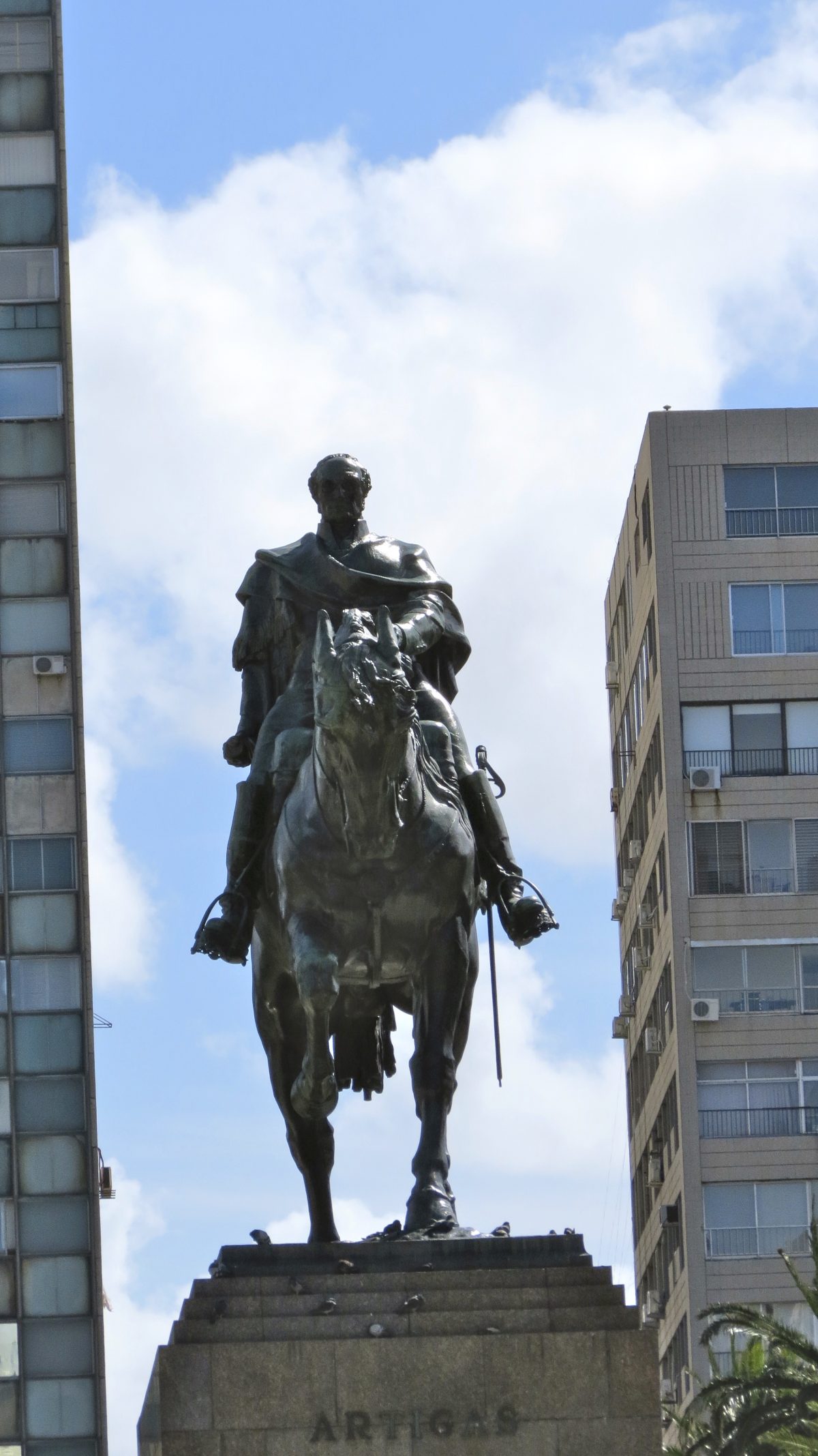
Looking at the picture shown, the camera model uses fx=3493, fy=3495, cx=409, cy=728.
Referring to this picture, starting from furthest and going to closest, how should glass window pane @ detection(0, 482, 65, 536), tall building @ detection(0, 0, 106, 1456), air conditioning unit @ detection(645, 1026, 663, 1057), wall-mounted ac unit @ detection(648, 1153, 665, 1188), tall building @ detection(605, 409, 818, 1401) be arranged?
glass window pane @ detection(0, 482, 65, 536) < wall-mounted ac unit @ detection(648, 1153, 665, 1188) < air conditioning unit @ detection(645, 1026, 663, 1057) < tall building @ detection(605, 409, 818, 1401) < tall building @ detection(0, 0, 106, 1456)

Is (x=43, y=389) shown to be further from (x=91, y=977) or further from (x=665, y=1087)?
(x=665, y=1087)

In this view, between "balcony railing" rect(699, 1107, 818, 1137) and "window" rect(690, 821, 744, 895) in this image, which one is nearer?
"balcony railing" rect(699, 1107, 818, 1137)

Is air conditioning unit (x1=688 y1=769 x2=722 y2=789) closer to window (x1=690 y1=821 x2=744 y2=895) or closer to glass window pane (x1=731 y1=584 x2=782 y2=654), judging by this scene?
window (x1=690 y1=821 x2=744 y2=895)

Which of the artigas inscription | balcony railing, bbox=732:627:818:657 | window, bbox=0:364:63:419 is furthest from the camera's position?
window, bbox=0:364:63:419

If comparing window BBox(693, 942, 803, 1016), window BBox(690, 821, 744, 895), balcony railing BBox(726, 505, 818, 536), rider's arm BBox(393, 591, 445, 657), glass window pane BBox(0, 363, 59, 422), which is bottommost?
rider's arm BBox(393, 591, 445, 657)

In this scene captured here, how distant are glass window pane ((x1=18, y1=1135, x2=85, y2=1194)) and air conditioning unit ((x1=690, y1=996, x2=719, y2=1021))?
14301 millimetres

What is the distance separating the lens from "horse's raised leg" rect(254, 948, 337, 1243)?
819 inches

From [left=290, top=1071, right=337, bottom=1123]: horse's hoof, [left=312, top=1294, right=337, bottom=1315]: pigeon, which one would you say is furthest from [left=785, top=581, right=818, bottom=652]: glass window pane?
[left=312, top=1294, right=337, bottom=1315]: pigeon

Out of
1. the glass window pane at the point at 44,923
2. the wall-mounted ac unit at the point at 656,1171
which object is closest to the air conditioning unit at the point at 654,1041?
the wall-mounted ac unit at the point at 656,1171

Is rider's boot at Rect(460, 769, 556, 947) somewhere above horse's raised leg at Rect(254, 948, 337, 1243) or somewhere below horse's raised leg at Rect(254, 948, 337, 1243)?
above

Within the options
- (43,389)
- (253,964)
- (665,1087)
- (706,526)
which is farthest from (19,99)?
(253,964)

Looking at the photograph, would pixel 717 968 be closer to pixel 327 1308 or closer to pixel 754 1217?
pixel 754 1217

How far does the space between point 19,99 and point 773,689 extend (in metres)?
24.3

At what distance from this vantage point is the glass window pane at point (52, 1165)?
7869cm
